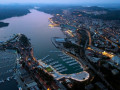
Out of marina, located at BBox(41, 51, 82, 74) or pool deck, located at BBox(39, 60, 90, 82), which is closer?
pool deck, located at BBox(39, 60, 90, 82)

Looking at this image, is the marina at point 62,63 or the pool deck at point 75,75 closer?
the pool deck at point 75,75

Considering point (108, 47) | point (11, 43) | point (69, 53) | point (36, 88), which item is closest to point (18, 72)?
point (36, 88)

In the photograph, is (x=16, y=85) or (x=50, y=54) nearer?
(x=16, y=85)

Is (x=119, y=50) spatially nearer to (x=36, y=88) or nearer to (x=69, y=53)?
(x=69, y=53)

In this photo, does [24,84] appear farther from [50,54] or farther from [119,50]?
[119,50]

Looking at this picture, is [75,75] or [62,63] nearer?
[75,75]

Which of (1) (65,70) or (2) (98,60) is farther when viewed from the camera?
(2) (98,60)

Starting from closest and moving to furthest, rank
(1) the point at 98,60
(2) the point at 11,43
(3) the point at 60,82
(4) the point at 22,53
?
(3) the point at 60,82 → (1) the point at 98,60 → (4) the point at 22,53 → (2) the point at 11,43

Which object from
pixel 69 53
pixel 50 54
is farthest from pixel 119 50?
pixel 50 54

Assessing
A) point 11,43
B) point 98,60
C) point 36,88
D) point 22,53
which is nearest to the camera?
point 36,88
